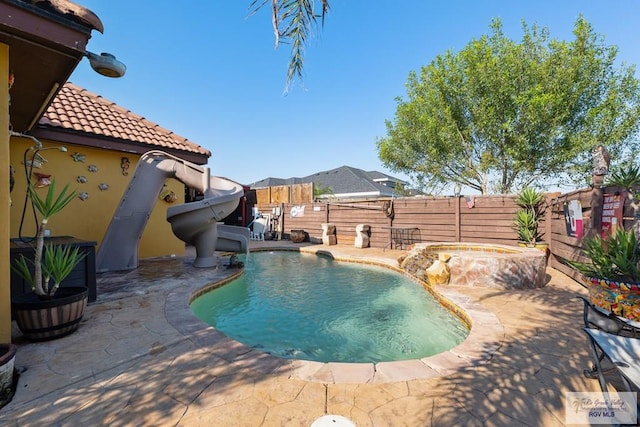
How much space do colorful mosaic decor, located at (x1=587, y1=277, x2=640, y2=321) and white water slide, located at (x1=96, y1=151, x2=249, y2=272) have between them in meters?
6.26

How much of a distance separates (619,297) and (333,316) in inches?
134

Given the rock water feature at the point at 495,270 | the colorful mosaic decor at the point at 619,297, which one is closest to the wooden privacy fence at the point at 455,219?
the rock water feature at the point at 495,270

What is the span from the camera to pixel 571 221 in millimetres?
5777

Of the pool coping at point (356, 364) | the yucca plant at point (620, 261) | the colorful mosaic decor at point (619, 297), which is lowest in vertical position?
the pool coping at point (356, 364)

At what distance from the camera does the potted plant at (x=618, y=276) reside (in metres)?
2.78

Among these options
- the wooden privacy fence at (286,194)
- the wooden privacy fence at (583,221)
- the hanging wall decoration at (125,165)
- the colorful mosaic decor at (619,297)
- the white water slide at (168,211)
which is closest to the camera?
the colorful mosaic decor at (619,297)

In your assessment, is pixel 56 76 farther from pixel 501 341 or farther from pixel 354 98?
pixel 354 98

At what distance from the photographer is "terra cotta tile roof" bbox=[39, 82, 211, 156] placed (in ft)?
22.3

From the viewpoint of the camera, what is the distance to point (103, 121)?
25.4 ft

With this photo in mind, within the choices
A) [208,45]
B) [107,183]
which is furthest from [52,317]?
[208,45]

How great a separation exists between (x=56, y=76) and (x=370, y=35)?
7.90m

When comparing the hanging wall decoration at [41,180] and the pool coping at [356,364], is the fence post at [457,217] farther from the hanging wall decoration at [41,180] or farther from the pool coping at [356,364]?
the hanging wall decoration at [41,180]

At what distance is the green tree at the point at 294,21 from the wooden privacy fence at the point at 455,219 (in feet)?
17.2

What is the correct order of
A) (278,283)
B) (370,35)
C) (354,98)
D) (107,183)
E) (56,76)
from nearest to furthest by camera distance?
(56,76), (278,283), (107,183), (370,35), (354,98)
